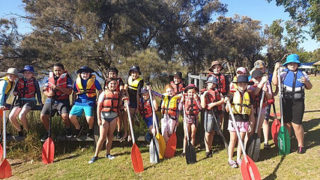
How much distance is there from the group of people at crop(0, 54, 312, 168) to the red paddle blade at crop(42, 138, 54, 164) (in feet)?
1.59

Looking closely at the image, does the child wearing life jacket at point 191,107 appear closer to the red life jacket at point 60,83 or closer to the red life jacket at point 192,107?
the red life jacket at point 192,107

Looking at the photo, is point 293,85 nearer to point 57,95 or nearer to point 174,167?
point 174,167

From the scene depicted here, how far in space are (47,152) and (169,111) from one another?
2699mm

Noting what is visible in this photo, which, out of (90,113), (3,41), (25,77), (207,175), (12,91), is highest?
(3,41)

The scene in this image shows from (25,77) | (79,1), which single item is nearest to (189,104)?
(25,77)

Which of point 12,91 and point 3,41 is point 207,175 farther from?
point 3,41

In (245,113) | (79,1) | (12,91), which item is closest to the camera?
(245,113)

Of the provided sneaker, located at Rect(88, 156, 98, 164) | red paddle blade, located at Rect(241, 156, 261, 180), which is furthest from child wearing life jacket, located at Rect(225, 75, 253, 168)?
sneaker, located at Rect(88, 156, 98, 164)

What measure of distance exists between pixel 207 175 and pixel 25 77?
4405mm

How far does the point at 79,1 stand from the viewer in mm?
16250

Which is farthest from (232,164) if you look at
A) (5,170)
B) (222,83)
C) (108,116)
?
(5,170)

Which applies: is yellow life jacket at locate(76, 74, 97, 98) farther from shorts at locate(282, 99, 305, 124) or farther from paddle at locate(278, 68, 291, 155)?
shorts at locate(282, 99, 305, 124)

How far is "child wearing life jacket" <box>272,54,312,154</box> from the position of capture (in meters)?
4.12

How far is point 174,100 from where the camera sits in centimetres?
453
